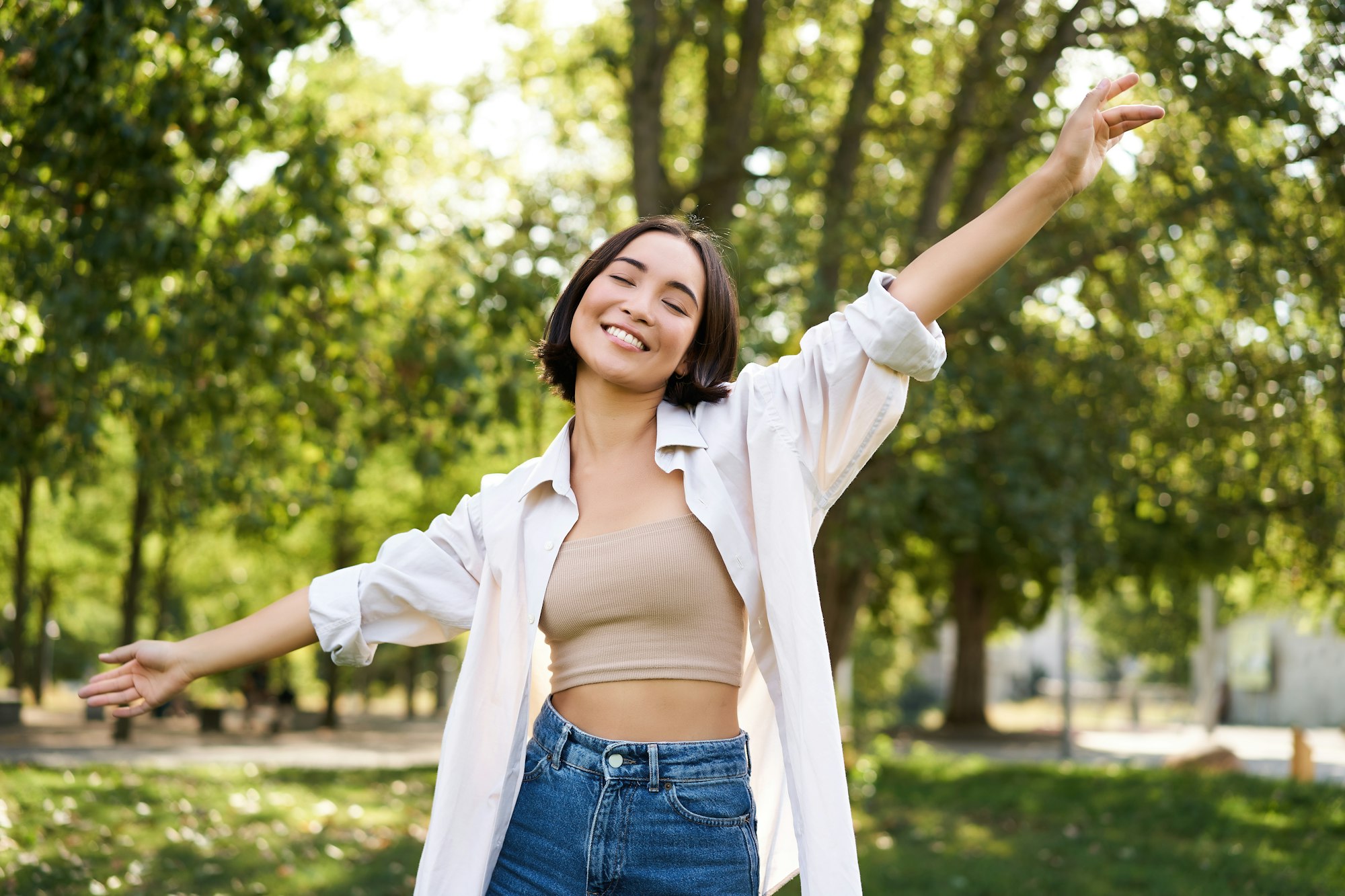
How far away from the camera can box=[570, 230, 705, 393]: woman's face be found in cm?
250

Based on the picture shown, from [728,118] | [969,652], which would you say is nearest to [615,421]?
[728,118]

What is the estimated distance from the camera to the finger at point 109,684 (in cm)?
268

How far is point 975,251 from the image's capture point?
7.39 ft

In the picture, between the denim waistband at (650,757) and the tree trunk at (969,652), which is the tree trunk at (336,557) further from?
the denim waistband at (650,757)

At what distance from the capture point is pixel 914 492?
416 inches

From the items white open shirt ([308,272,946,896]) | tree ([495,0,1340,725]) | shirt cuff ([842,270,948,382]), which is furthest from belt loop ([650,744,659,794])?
tree ([495,0,1340,725])

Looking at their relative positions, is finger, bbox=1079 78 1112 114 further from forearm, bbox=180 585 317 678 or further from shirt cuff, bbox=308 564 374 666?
forearm, bbox=180 585 317 678

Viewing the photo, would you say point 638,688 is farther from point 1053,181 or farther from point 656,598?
point 1053,181

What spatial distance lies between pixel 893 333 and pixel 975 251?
225mm

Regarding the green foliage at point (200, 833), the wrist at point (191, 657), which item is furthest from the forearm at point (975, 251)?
the green foliage at point (200, 833)

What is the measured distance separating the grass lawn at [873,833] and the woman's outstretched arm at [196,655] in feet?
12.8

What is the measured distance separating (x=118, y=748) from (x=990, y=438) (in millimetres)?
12882

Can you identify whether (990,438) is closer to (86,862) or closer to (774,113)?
(774,113)

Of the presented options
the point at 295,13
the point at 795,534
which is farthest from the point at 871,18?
the point at 795,534
